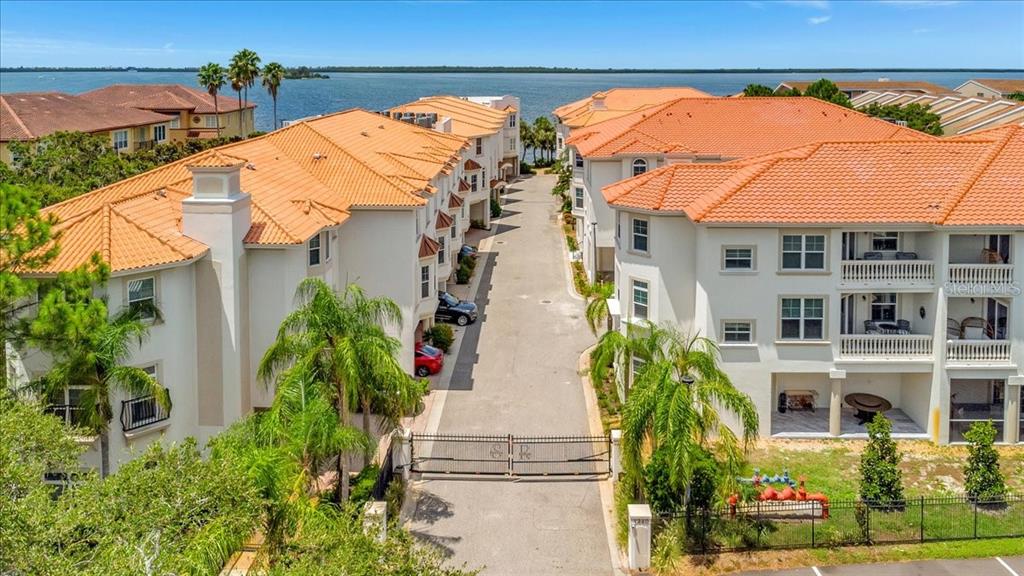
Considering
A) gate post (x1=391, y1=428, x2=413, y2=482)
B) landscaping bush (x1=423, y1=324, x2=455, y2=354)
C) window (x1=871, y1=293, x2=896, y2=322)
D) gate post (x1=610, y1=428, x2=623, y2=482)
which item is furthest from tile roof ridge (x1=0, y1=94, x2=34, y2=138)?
window (x1=871, y1=293, x2=896, y2=322)

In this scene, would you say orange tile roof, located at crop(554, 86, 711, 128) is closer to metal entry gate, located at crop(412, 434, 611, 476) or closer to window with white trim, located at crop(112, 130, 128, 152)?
window with white trim, located at crop(112, 130, 128, 152)

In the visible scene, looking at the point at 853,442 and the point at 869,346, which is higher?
the point at 869,346

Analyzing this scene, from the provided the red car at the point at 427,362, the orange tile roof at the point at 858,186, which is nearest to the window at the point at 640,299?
the orange tile roof at the point at 858,186

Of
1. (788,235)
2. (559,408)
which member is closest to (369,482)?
(559,408)

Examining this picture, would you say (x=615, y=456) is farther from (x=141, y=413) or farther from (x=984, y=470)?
(x=141, y=413)

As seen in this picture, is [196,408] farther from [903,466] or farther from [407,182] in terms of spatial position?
[903,466]
